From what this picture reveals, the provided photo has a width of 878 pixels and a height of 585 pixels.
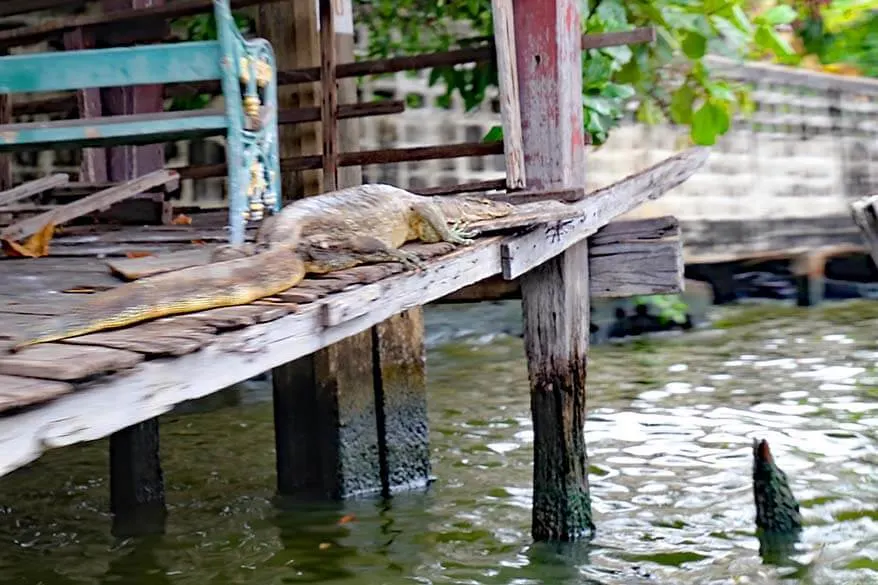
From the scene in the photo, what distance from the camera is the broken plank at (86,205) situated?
4.80 meters

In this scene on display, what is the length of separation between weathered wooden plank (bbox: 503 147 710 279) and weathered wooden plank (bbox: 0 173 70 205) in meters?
2.33

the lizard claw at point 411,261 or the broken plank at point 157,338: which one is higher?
the lizard claw at point 411,261

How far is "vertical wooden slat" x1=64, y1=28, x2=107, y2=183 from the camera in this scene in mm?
6270

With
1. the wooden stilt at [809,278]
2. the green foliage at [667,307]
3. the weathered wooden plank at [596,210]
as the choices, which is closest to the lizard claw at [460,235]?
the weathered wooden plank at [596,210]

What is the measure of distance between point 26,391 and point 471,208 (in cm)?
277

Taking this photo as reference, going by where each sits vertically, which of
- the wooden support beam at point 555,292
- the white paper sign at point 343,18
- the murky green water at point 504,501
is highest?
the white paper sign at point 343,18

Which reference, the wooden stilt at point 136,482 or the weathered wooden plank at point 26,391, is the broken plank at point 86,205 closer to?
the wooden stilt at point 136,482

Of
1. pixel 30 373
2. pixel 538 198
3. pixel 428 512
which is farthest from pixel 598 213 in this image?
A: pixel 30 373

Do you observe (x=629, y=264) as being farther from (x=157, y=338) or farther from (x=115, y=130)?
(x=157, y=338)

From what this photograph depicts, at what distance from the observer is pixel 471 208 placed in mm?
4910

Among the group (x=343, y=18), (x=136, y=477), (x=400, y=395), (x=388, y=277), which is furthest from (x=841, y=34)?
(x=388, y=277)

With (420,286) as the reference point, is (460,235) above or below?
above

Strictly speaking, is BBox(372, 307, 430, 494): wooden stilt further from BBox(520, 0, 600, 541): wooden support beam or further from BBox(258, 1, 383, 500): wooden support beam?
BBox(520, 0, 600, 541): wooden support beam

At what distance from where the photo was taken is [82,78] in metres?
3.88
